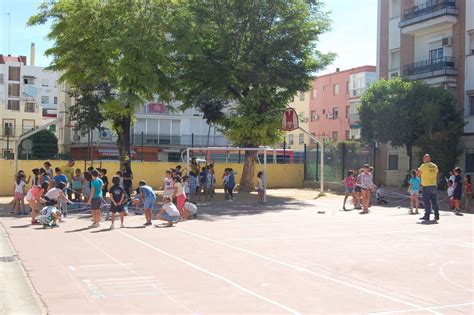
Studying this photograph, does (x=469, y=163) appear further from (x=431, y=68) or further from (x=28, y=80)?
(x=28, y=80)

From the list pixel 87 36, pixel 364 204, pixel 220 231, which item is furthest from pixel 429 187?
pixel 87 36

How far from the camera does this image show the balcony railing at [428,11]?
33469 millimetres

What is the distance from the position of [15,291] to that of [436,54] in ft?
105

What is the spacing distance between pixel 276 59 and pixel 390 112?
6893 millimetres

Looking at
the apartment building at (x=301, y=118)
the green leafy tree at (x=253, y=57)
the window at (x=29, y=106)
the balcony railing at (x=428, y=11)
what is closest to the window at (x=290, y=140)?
the apartment building at (x=301, y=118)

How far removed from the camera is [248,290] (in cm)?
852

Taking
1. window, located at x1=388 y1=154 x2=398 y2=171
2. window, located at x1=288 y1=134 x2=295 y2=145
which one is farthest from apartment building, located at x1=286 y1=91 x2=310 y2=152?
window, located at x1=388 y1=154 x2=398 y2=171

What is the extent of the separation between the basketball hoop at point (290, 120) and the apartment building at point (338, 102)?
30963 mm

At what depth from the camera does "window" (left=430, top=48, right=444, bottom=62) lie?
34844mm

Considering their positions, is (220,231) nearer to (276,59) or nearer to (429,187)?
(429,187)

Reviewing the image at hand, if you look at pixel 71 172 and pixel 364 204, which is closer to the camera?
pixel 364 204

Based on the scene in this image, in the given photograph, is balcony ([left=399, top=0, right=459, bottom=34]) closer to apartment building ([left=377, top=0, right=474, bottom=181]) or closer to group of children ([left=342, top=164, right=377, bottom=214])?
apartment building ([left=377, top=0, right=474, bottom=181])

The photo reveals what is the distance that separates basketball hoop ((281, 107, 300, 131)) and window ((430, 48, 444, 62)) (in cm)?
1093

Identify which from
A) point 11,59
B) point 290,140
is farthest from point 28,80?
point 290,140
